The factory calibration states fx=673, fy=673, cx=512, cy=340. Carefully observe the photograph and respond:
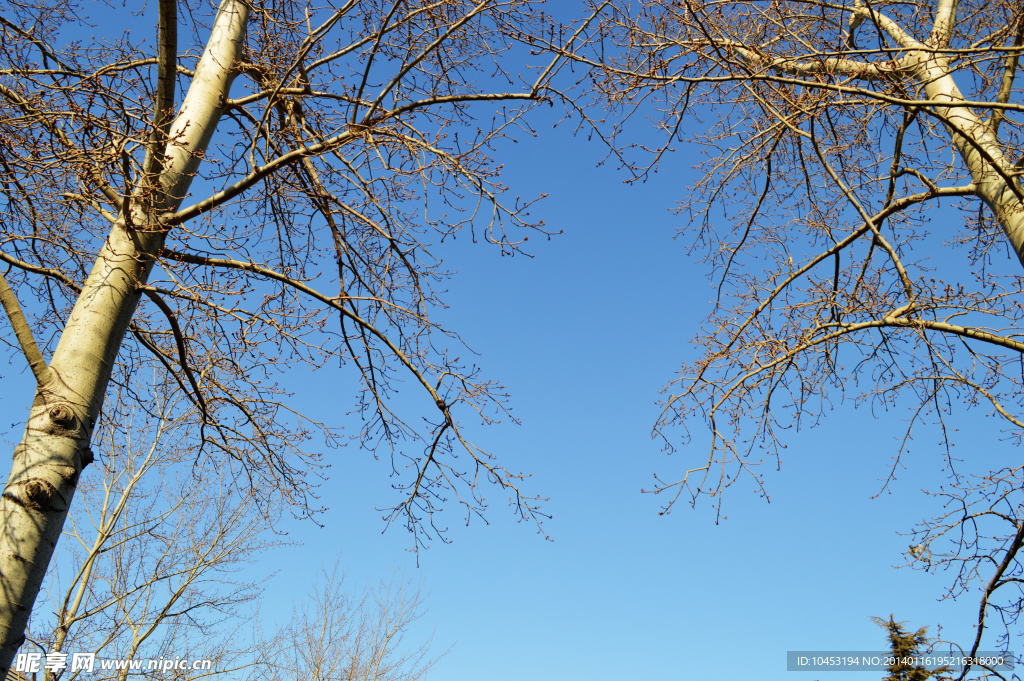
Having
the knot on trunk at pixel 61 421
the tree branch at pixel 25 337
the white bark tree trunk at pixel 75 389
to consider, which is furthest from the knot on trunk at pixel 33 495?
the tree branch at pixel 25 337

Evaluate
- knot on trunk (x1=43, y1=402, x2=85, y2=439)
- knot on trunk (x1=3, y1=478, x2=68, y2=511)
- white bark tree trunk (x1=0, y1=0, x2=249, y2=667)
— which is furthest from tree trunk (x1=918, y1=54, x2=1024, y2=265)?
knot on trunk (x1=3, y1=478, x2=68, y2=511)

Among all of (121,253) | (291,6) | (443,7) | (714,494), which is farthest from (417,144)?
(714,494)

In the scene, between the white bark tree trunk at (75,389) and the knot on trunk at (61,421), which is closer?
the white bark tree trunk at (75,389)

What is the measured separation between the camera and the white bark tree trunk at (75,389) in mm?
2529

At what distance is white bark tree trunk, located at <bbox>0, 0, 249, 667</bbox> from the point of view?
2.53 m

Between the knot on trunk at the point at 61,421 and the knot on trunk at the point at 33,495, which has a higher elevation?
the knot on trunk at the point at 61,421

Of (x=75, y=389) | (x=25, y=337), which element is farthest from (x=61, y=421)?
(x=25, y=337)

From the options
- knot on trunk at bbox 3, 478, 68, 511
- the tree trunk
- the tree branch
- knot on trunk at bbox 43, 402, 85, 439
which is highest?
the tree trunk

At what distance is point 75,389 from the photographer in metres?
2.84

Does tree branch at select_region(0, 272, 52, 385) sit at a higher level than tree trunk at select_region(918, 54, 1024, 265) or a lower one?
lower

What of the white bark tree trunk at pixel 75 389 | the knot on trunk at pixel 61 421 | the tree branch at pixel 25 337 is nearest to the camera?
the white bark tree trunk at pixel 75 389

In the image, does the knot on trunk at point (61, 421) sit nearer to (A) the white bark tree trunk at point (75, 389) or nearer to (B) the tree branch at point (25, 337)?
(A) the white bark tree trunk at point (75, 389)

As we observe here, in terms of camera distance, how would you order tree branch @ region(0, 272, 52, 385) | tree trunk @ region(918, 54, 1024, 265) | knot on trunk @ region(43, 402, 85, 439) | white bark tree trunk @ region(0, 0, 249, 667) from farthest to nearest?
1. tree trunk @ region(918, 54, 1024, 265)
2. tree branch @ region(0, 272, 52, 385)
3. knot on trunk @ region(43, 402, 85, 439)
4. white bark tree trunk @ region(0, 0, 249, 667)

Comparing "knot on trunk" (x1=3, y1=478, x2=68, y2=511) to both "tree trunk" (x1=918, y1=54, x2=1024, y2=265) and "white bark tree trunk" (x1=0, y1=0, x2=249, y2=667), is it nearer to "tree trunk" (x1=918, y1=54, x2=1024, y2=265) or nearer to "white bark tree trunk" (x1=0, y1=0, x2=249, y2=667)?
"white bark tree trunk" (x1=0, y1=0, x2=249, y2=667)
